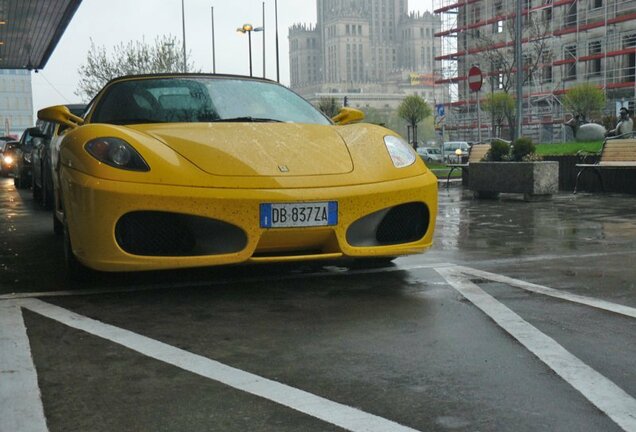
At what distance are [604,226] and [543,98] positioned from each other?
52.1 m

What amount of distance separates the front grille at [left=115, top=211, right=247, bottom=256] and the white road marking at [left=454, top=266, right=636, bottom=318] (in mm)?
1700

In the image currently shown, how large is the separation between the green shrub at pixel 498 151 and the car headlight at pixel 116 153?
9532 mm

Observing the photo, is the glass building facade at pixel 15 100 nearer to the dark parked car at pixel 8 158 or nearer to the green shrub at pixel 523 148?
the dark parked car at pixel 8 158

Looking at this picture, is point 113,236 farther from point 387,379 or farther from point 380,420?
point 380,420

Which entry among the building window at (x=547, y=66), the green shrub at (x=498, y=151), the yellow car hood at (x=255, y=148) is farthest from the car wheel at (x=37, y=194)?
the building window at (x=547, y=66)

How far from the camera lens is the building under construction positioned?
5125cm

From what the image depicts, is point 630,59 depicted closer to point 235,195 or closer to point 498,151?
point 498,151

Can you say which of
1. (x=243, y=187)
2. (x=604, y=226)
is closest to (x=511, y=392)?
(x=243, y=187)

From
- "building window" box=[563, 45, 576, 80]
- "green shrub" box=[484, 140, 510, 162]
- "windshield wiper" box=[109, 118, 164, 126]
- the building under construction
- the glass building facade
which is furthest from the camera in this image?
the glass building facade

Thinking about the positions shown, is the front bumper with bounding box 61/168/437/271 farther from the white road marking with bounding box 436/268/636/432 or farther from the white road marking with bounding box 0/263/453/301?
the white road marking with bounding box 436/268/636/432

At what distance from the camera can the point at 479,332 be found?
3719 millimetres

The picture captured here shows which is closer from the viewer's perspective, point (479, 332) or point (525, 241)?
point (479, 332)

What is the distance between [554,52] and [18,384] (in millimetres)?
58268

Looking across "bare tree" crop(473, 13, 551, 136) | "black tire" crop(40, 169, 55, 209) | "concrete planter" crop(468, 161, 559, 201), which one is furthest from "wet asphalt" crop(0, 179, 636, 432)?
"bare tree" crop(473, 13, 551, 136)
